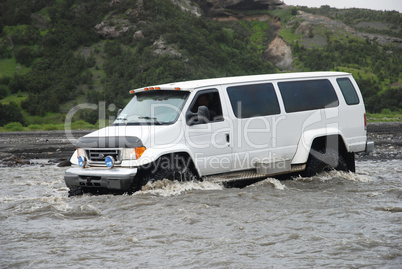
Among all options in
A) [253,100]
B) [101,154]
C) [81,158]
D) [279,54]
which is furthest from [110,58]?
[101,154]

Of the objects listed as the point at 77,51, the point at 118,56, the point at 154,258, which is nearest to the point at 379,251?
the point at 154,258

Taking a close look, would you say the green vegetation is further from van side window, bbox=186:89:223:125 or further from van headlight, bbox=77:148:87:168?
van side window, bbox=186:89:223:125

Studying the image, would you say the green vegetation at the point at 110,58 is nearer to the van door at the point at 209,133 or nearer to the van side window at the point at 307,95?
the van side window at the point at 307,95

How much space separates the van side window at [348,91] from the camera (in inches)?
427

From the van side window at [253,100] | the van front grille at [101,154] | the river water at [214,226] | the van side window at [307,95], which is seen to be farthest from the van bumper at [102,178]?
the van side window at [307,95]

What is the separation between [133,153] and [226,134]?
6.04ft

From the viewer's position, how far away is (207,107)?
9492mm

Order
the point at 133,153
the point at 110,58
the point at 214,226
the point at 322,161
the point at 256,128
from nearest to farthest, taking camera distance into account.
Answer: the point at 214,226 < the point at 133,153 < the point at 256,128 < the point at 322,161 < the point at 110,58

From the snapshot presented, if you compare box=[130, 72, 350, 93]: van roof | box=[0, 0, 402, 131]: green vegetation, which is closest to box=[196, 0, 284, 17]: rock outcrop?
box=[0, 0, 402, 131]: green vegetation

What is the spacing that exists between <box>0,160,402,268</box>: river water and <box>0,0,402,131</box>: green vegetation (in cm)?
4551

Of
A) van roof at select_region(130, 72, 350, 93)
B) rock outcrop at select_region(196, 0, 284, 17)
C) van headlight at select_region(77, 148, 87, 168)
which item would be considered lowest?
van headlight at select_region(77, 148, 87, 168)

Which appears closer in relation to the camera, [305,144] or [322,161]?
[305,144]

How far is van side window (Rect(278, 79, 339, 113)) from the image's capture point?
10.2m

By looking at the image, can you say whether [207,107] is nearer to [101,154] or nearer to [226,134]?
[226,134]
